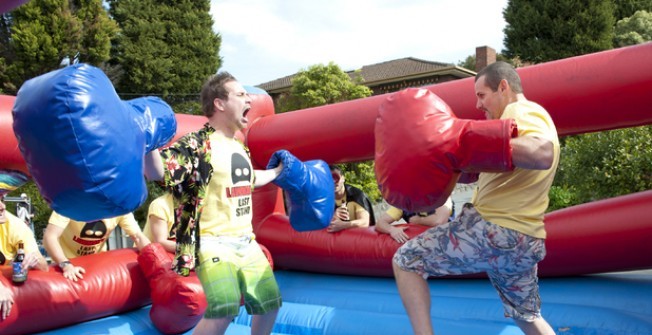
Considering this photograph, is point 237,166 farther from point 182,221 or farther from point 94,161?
point 94,161

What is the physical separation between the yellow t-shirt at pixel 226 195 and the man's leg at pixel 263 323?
0.35 m

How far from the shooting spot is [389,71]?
23719 millimetres

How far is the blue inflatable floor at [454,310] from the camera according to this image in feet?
8.51

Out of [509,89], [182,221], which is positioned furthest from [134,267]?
[509,89]

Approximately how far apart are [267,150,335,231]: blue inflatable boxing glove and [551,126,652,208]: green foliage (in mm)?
4700

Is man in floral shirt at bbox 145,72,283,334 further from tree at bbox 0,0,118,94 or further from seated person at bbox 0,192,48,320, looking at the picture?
tree at bbox 0,0,118,94

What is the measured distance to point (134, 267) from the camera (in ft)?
10.9

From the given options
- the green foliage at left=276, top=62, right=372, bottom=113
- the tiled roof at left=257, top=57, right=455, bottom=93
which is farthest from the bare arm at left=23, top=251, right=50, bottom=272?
the tiled roof at left=257, top=57, right=455, bottom=93

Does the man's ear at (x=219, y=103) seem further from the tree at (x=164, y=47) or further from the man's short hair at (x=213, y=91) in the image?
the tree at (x=164, y=47)

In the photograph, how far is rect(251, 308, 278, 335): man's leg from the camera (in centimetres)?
238

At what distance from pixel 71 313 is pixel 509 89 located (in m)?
2.45

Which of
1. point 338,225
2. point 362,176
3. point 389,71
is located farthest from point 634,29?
point 338,225

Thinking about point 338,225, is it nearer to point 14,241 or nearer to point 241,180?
point 241,180

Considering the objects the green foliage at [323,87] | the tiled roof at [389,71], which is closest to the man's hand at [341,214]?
the green foliage at [323,87]
